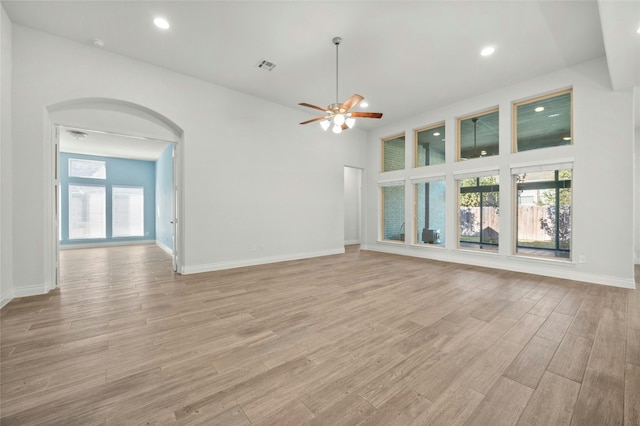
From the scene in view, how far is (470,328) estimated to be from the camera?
254 cm

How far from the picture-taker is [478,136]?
602 centimetres

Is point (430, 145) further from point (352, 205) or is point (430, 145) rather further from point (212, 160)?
point (212, 160)

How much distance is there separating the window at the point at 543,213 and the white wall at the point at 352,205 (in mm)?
5173

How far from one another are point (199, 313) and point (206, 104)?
13.0 feet

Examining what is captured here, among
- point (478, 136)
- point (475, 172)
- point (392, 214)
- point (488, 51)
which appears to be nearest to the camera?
point (488, 51)

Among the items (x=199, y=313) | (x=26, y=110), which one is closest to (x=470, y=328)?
(x=199, y=313)

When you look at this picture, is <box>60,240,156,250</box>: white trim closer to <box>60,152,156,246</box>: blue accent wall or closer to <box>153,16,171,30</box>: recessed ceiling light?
<box>60,152,156,246</box>: blue accent wall

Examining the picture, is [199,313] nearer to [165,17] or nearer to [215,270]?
[215,270]

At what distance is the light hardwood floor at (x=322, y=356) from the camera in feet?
4.89

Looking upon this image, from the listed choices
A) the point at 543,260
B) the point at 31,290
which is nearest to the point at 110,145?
the point at 31,290

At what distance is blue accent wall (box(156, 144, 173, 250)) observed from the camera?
746cm

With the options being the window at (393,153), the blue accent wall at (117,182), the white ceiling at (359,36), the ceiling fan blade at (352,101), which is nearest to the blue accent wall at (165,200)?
the blue accent wall at (117,182)

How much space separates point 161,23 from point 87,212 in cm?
854

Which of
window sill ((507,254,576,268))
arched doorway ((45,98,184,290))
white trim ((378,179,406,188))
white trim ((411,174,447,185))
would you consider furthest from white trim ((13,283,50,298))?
window sill ((507,254,576,268))
